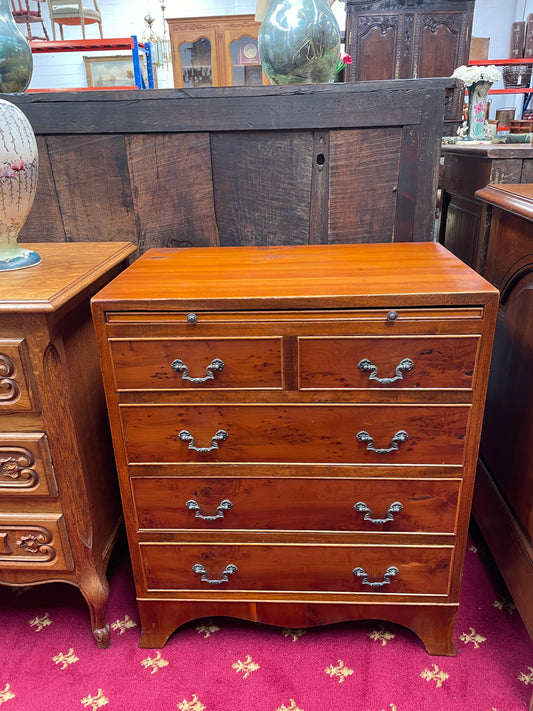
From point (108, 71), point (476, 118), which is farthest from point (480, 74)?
point (108, 71)

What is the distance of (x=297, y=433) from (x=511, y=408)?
652 mm

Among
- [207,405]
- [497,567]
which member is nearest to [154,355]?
[207,405]

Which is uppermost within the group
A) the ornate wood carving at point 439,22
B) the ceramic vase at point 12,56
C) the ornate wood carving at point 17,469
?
the ornate wood carving at point 439,22

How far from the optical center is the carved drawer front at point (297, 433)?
107 centimetres

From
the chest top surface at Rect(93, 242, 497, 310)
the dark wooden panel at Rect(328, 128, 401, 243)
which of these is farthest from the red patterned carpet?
the dark wooden panel at Rect(328, 128, 401, 243)

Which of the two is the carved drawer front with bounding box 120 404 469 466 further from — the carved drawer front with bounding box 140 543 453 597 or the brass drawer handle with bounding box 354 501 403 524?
the carved drawer front with bounding box 140 543 453 597

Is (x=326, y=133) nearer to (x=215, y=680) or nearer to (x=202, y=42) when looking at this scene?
(x=215, y=680)

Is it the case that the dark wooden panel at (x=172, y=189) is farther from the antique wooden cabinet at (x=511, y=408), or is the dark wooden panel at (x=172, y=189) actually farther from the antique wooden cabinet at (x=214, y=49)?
the antique wooden cabinet at (x=214, y=49)

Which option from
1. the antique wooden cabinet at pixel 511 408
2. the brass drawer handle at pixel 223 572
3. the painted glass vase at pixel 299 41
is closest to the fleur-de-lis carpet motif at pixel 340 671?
the brass drawer handle at pixel 223 572

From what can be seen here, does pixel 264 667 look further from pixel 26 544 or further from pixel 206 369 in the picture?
pixel 206 369

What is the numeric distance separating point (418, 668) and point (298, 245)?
3.83 feet

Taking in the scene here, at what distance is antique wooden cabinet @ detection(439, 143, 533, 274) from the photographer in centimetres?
210

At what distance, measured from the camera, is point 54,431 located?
1.12 meters

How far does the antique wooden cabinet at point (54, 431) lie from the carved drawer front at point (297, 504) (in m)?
0.17
